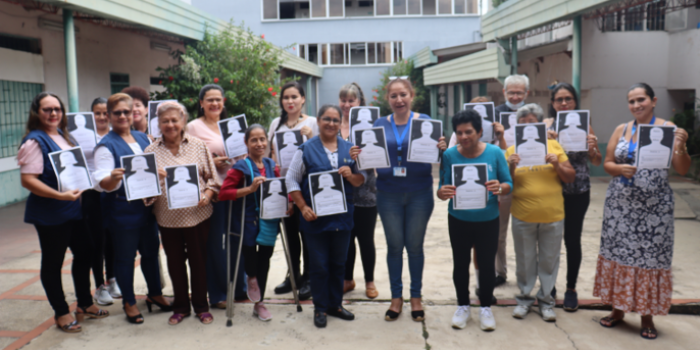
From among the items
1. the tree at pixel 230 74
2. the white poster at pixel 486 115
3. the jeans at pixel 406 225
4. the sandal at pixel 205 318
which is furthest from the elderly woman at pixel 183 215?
the tree at pixel 230 74

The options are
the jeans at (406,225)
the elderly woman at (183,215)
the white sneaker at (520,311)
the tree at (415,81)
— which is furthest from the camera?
the tree at (415,81)

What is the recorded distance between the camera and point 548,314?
13.8ft

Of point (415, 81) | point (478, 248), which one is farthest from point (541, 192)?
point (415, 81)

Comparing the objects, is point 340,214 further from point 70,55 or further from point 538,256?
point 70,55

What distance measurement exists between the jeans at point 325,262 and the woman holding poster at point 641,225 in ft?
6.76

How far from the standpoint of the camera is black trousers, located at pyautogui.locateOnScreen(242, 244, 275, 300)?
4348mm

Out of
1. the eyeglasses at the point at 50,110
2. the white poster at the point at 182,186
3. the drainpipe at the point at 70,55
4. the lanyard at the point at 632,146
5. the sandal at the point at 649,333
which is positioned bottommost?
the sandal at the point at 649,333

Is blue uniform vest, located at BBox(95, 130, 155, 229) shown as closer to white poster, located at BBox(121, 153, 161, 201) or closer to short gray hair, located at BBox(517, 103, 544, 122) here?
Result: white poster, located at BBox(121, 153, 161, 201)

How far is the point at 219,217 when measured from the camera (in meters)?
4.54

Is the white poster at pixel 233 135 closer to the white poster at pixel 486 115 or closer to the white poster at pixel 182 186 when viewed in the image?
the white poster at pixel 182 186

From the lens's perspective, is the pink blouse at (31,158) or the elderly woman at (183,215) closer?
the pink blouse at (31,158)

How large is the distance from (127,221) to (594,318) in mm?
3757

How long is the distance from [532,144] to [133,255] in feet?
10.6

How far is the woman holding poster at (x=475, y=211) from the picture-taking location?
388 centimetres
